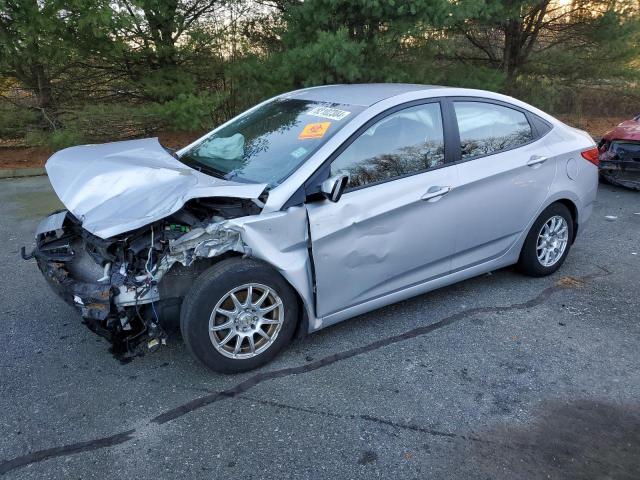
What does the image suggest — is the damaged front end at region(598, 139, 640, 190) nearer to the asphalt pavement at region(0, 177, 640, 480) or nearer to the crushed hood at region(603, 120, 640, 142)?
the crushed hood at region(603, 120, 640, 142)

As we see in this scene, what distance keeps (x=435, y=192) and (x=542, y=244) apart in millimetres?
1447

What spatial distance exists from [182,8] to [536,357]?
7.70 metres

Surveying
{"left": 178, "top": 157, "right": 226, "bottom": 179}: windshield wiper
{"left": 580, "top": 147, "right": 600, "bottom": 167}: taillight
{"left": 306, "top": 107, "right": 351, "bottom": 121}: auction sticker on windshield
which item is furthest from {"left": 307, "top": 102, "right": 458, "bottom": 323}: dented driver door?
{"left": 580, "top": 147, "right": 600, "bottom": 167}: taillight

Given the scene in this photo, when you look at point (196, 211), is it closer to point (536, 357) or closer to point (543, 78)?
point (536, 357)

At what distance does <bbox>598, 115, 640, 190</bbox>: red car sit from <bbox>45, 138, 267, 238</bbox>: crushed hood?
20.6ft

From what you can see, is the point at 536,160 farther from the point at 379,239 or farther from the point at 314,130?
the point at 314,130

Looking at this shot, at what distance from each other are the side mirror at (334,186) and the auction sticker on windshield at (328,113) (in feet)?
1.98

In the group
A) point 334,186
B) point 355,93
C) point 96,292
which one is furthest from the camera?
point 355,93

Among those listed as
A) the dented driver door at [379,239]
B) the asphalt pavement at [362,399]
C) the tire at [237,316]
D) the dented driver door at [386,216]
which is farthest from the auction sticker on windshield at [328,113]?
the asphalt pavement at [362,399]

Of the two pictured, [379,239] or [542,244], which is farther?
[542,244]

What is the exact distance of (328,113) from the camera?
3582 millimetres

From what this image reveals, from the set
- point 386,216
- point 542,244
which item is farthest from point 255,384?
point 542,244

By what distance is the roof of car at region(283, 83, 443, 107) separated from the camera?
3.62 m

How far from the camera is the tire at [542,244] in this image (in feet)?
14.1
